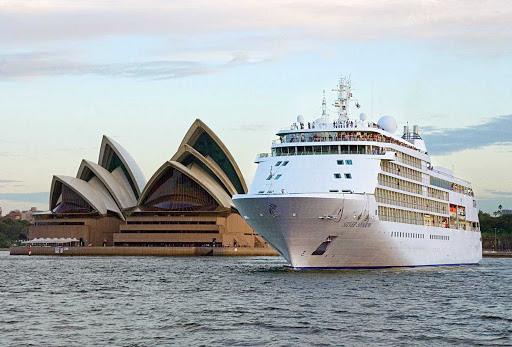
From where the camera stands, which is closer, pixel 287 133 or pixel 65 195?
pixel 287 133

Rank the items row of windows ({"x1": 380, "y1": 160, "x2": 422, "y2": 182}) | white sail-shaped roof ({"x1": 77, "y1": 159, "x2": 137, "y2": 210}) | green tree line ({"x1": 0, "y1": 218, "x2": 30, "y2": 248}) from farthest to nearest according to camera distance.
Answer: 1. green tree line ({"x1": 0, "y1": 218, "x2": 30, "y2": 248})
2. white sail-shaped roof ({"x1": 77, "y1": 159, "x2": 137, "y2": 210})
3. row of windows ({"x1": 380, "y1": 160, "x2": 422, "y2": 182})

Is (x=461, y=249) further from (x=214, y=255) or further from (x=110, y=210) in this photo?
(x=110, y=210)

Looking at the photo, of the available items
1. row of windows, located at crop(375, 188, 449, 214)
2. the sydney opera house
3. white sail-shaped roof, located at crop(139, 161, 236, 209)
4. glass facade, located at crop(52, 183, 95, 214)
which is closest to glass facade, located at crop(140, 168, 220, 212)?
the sydney opera house

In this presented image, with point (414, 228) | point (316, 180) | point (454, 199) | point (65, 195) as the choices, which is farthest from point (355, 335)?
point (65, 195)

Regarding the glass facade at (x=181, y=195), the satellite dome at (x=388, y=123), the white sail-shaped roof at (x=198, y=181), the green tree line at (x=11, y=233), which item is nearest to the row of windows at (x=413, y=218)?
the satellite dome at (x=388, y=123)

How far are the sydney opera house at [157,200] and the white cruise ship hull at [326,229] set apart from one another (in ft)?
225

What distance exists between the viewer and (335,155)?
163 feet

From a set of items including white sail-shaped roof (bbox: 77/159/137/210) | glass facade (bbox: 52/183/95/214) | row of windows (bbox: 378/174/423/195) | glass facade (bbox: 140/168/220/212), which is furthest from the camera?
glass facade (bbox: 52/183/95/214)

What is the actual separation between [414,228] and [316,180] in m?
11.4

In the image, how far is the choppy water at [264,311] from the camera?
25047mm

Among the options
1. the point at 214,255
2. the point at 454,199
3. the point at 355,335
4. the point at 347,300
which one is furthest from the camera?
the point at 214,255

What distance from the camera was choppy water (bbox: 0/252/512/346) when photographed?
2505cm

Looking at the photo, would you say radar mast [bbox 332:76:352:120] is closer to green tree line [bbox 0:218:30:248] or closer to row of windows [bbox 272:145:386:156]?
row of windows [bbox 272:145:386:156]

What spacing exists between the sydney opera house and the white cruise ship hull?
68434 mm
